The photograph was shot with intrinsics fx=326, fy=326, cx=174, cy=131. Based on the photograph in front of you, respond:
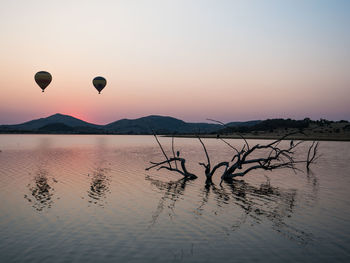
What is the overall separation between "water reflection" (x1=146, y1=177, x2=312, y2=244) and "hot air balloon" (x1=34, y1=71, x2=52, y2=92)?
46.8 metres

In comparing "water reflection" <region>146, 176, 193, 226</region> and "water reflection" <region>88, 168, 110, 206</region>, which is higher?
"water reflection" <region>88, 168, 110, 206</region>

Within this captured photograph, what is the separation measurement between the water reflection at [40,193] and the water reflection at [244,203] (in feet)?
23.1

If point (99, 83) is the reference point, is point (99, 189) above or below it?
below

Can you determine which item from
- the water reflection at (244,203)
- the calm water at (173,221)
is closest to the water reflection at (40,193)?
the calm water at (173,221)

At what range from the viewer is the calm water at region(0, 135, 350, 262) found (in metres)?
11.9

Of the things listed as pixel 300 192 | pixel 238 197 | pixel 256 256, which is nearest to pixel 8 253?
pixel 256 256

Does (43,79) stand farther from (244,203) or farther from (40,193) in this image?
(244,203)

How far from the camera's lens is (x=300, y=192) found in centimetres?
2455

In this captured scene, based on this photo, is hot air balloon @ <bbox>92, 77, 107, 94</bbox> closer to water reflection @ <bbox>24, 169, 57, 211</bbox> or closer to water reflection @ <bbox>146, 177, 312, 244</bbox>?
water reflection @ <bbox>24, 169, 57, 211</bbox>

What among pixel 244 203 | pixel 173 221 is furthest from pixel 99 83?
pixel 173 221

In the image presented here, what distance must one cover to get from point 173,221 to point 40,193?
39.4 ft

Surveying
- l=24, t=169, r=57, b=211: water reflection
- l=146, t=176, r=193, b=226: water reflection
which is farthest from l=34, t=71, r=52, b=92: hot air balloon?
l=146, t=176, r=193, b=226: water reflection

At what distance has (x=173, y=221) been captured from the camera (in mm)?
16250

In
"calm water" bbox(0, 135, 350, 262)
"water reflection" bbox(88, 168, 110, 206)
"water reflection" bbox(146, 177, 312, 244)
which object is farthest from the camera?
Answer: "water reflection" bbox(88, 168, 110, 206)
